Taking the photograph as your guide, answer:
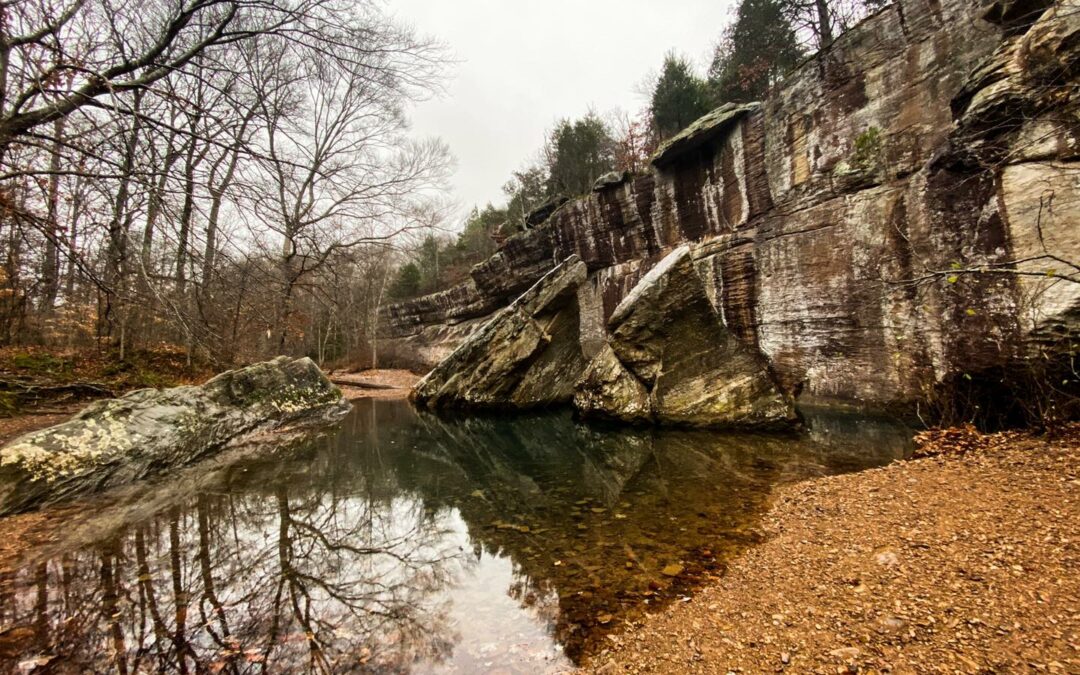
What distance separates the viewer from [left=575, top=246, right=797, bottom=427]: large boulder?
27.2ft

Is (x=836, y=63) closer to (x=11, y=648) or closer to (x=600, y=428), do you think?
(x=600, y=428)

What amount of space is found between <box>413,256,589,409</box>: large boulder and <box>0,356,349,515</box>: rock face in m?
4.76

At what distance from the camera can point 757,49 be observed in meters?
18.9

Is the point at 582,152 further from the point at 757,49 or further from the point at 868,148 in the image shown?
the point at 868,148

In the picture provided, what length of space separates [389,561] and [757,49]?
2363 centimetres

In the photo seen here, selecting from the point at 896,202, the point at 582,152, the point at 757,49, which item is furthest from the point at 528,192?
the point at 896,202

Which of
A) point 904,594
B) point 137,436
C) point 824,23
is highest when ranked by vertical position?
point 824,23

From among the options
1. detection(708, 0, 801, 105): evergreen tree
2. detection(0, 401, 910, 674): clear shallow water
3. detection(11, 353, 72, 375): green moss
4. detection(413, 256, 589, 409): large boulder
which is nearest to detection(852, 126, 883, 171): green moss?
detection(0, 401, 910, 674): clear shallow water

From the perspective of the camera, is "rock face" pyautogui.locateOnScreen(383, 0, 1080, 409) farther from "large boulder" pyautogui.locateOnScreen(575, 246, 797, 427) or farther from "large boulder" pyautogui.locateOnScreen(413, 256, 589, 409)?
"large boulder" pyautogui.locateOnScreen(413, 256, 589, 409)

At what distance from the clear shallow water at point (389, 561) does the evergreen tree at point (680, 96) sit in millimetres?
19567

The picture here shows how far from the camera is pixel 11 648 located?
229 cm

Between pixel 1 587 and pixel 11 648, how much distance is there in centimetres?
113

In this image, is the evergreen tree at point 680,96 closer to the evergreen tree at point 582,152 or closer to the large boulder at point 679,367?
the evergreen tree at point 582,152

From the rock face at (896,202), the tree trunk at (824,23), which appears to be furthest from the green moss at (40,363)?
the tree trunk at (824,23)
